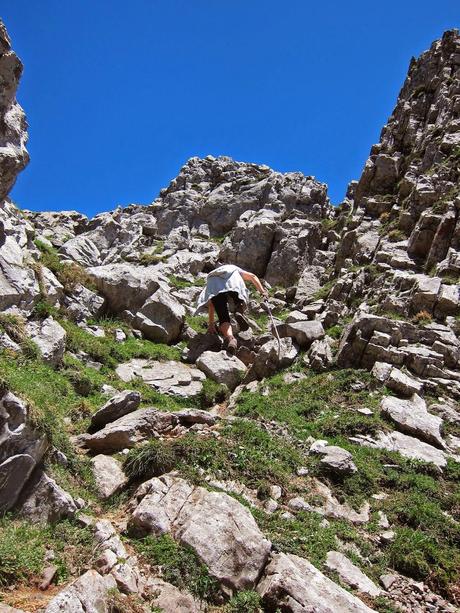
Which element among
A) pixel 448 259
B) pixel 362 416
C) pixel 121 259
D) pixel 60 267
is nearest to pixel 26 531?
pixel 362 416

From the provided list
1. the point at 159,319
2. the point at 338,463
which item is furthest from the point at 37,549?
the point at 159,319

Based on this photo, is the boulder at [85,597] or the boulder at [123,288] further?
the boulder at [123,288]

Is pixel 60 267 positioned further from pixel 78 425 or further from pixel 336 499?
pixel 336 499

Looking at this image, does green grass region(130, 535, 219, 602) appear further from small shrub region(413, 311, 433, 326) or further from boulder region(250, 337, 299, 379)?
small shrub region(413, 311, 433, 326)

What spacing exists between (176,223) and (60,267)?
2446cm

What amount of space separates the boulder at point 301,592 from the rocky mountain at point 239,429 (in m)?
0.03

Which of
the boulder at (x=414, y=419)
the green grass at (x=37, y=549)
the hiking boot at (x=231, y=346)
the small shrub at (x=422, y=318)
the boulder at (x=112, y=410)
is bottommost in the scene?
the green grass at (x=37, y=549)

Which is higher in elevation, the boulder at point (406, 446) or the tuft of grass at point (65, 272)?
the tuft of grass at point (65, 272)

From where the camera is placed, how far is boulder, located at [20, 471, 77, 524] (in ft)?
23.0

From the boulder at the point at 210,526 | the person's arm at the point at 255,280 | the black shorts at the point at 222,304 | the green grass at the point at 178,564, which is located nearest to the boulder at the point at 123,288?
the black shorts at the point at 222,304

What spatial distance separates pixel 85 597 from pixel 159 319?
1550 centimetres

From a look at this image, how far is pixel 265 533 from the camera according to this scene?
7.90 metres

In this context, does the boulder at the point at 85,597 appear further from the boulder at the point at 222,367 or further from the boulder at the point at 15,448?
the boulder at the point at 222,367

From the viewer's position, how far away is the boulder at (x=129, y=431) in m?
9.74
